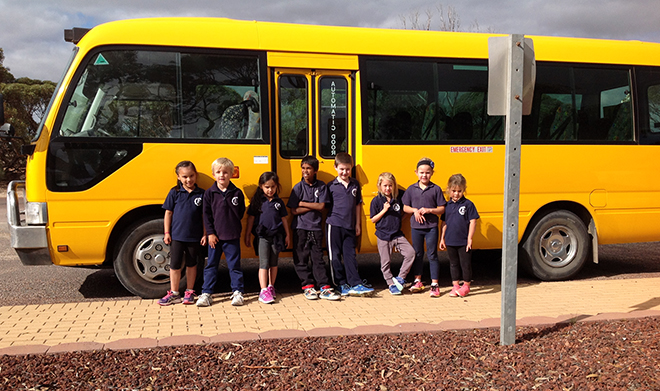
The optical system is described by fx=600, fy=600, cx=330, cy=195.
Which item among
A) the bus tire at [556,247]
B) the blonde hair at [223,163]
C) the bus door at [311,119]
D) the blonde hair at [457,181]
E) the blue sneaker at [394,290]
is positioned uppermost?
the bus door at [311,119]

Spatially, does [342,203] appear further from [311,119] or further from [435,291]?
[435,291]

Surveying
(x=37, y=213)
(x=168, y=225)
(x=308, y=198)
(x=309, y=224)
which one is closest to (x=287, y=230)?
(x=309, y=224)

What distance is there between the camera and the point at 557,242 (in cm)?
794

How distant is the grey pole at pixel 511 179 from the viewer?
187 inches

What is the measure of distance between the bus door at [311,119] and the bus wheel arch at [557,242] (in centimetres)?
273

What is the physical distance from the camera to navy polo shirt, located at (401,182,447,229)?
6953 millimetres

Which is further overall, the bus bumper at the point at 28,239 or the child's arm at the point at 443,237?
the child's arm at the point at 443,237

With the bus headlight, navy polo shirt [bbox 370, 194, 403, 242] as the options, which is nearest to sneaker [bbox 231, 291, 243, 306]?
navy polo shirt [bbox 370, 194, 403, 242]

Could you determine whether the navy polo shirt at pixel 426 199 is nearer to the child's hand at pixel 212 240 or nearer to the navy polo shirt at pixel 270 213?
the navy polo shirt at pixel 270 213

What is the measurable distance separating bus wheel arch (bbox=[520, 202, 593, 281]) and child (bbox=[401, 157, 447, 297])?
1556 millimetres

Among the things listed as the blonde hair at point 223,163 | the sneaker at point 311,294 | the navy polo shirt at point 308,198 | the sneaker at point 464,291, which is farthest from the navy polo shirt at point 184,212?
the sneaker at point 464,291

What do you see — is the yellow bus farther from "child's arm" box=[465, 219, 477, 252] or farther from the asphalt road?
the asphalt road

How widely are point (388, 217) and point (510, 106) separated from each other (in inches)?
100

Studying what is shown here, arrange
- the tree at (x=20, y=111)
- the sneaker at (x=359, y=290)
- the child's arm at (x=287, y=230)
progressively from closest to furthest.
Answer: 1. the child's arm at (x=287, y=230)
2. the sneaker at (x=359, y=290)
3. the tree at (x=20, y=111)
